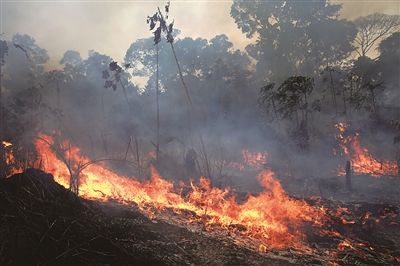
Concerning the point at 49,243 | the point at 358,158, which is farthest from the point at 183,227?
the point at 358,158

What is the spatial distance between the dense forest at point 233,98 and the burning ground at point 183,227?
388 centimetres

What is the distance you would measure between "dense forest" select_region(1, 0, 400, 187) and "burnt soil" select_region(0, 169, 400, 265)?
5385mm

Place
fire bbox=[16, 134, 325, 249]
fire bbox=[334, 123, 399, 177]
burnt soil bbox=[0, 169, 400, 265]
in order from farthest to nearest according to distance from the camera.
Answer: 1. fire bbox=[334, 123, 399, 177]
2. fire bbox=[16, 134, 325, 249]
3. burnt soil bbox=[0, 169, 400, 265]

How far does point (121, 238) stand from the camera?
14.3ft

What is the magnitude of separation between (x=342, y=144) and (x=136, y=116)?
1468cm

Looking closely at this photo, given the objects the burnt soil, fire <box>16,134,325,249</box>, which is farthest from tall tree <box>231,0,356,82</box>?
the burnt soil

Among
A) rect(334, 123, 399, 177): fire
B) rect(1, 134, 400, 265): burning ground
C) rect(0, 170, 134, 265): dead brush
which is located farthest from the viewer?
rect(334, 123, 399, 177): fire

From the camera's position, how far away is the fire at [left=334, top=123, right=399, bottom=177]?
38.3 ft

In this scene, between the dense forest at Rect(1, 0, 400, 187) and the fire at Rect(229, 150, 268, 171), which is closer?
the dense forest at Rect(1, 0, 400, 187)

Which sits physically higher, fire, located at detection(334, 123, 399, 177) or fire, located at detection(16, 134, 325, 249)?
fire, located at detection(334, 123, 399, 177)

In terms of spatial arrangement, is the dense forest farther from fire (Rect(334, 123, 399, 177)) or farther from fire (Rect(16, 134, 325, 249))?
fire (Rect(16, 134, 325, 249))

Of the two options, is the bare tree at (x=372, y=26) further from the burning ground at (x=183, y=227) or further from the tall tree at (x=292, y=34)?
the burning ground at (x=183, y=227)

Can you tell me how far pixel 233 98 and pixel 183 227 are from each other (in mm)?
15171

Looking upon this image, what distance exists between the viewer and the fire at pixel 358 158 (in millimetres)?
11688
